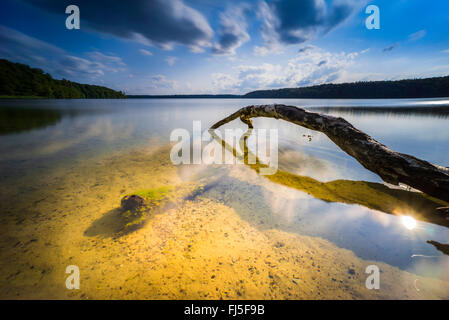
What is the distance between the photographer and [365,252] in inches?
85.4

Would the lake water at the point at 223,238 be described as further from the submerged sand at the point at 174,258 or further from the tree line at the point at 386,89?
the tree line at the point at 386,89

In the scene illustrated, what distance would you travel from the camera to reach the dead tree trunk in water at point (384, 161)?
270 centimetres

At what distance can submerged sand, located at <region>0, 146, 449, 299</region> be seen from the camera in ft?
5.64

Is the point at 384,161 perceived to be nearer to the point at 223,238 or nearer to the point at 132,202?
the point at 223,238

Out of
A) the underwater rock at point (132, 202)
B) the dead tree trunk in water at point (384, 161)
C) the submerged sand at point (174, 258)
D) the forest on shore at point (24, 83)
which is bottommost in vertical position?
the submerged sand at point (174, 258)

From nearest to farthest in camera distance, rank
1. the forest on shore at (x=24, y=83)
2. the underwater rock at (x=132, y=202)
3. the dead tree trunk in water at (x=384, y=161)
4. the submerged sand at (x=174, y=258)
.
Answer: the submerged sand at (x=174, y=258)
the dead tree trunk in water at (x=384, y=161)
the underwater rock at (x=132, y=202)
the forest on shore at (x=24, y=83)

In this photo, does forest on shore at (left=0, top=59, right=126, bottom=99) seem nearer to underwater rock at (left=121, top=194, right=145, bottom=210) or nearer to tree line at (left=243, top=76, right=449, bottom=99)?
underwater rock at (left=121, top=194, right=145, bottom=210)

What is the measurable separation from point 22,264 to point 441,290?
15.2 feet

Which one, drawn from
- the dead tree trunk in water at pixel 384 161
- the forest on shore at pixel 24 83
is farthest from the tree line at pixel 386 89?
the forest on shore at pixel 24 83

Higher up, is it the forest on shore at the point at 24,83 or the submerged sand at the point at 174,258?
the forest on shore at the point at 24,83

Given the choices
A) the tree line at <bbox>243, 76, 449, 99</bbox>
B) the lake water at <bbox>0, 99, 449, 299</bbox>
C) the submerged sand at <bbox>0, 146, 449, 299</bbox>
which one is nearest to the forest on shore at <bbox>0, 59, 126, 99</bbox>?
the lake water at <bbox>0, 99, 449, 299</bbox>

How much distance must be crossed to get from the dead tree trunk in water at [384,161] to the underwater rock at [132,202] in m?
4.54
